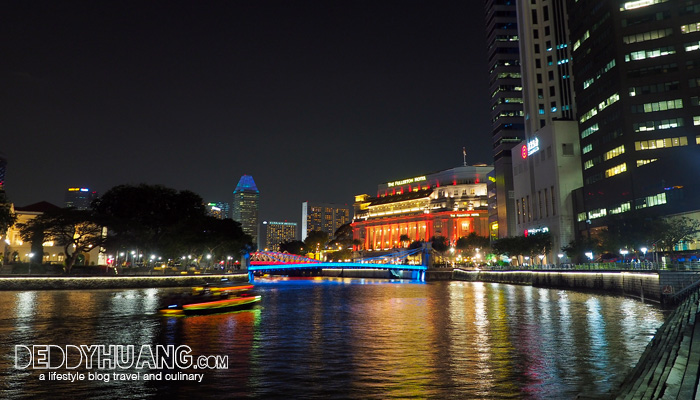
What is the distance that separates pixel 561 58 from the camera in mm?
154750

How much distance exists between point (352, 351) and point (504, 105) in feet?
540

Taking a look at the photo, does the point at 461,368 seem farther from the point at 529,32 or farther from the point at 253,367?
the point at 529,32

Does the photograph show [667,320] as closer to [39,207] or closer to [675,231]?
[675,231]

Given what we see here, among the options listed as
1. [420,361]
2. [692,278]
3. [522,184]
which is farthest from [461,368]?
[522,184]

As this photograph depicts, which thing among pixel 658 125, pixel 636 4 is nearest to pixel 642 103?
A: pixel 658 125

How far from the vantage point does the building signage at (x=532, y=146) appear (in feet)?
468

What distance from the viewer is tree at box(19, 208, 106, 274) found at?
309 feet

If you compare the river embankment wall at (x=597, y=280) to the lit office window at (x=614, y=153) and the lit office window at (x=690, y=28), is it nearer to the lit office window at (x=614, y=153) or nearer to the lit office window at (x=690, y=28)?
the lit office window at (x=614, y=153)

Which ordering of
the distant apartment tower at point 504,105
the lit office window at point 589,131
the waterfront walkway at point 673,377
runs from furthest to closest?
the distant apartment tower at point 504,105 → the lit office window at point 589,131 → the waterfront walkway at point 673,377

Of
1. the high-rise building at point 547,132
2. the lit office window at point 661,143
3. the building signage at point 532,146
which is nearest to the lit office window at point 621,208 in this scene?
the lit office window at point 661,143

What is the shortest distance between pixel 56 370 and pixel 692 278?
53.2 meters

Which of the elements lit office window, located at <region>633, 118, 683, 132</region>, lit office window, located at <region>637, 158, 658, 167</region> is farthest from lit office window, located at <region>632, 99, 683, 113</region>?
lit office window, located at <region>637, 158, 658, 167</region>

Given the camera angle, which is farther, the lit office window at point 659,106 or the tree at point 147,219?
the lit office window at point 659,106

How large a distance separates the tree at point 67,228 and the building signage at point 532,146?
11109 cm
